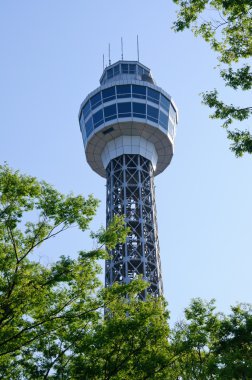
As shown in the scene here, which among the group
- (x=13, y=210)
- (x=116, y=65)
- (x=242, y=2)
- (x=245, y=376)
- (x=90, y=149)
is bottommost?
(x=245, y=376)

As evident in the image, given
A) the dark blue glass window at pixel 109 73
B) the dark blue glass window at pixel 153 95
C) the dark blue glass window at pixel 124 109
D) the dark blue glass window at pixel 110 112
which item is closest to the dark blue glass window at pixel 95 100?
the dark blue glass window at pixel 110 112

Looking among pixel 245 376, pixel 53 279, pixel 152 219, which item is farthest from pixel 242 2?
pixel 152 219

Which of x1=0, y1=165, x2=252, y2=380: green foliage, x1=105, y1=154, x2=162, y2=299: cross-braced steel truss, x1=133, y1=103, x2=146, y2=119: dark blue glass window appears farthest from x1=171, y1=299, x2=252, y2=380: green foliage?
x1=133, y1=103, x2=146, y2=119: dark blue glass window

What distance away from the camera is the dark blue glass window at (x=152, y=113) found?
244ft

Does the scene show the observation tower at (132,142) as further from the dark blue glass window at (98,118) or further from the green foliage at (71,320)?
the green foliage at (71,320)

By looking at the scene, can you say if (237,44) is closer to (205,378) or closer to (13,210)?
(13,210)

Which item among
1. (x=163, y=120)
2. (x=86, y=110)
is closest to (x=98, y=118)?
(x=86, y=110)

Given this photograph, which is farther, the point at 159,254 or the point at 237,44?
the point at 159,254

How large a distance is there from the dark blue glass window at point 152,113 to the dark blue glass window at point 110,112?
5124 millimetres

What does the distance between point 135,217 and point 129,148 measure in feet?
34.9

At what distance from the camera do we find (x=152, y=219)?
2908 inches

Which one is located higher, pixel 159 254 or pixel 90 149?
pixel 90 149

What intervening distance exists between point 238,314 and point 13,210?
1435 centimetres

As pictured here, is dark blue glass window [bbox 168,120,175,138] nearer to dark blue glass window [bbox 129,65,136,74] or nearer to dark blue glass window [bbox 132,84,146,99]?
dark blue glass window [bbox 132,84,146,99]
